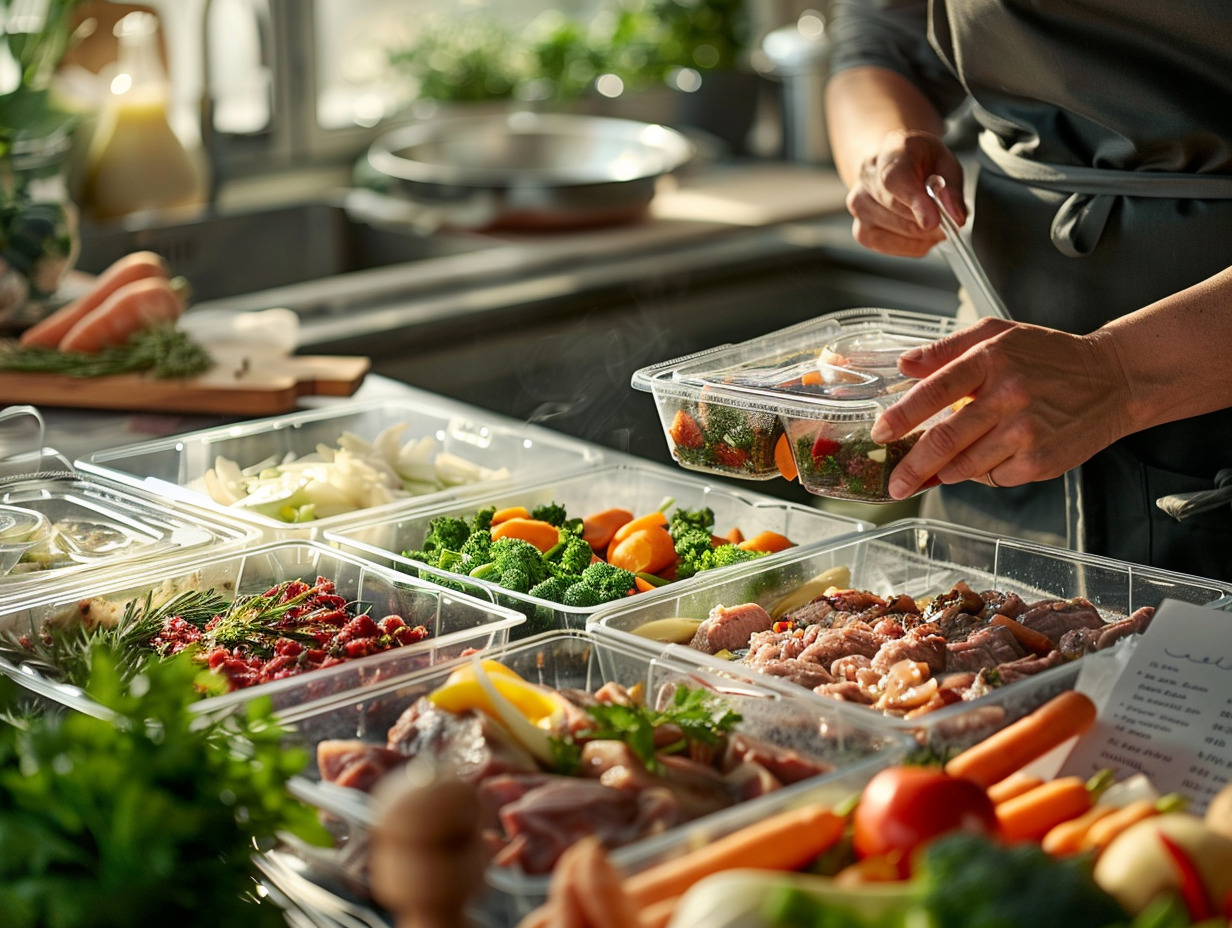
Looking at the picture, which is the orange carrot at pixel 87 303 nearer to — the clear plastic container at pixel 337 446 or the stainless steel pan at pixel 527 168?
the clear plastic container at pixel 337 446

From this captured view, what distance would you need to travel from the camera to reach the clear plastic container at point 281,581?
47.4 inches

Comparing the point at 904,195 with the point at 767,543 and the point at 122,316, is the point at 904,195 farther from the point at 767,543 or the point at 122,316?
the point at 122,316

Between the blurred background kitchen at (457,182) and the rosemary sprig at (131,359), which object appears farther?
the blurred background kitchen at (457,182)

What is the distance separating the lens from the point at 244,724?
1026 millimetres

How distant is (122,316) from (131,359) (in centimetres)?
10

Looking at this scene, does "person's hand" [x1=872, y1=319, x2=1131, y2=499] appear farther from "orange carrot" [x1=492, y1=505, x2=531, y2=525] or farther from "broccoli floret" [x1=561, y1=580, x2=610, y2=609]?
"orange carrot" [x1=492, y1=505, x2=531, y2=525]

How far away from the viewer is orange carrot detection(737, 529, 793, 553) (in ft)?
5.53

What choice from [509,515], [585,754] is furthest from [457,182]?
[585,754]

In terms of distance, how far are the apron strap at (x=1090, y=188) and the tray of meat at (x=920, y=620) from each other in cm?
40

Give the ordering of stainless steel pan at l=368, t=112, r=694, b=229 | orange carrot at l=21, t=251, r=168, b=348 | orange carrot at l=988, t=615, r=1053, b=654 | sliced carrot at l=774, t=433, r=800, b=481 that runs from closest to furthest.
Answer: orange carrot at l=988, t=615, r=1053, b=654
sliced carrot at l=774, t=433, r=800, b=481
orange carrot at l=21, t=251, r=168, b=348
stainless steel pan at l=368, t=112, r=694, b=229

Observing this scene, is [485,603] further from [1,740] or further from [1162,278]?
[1162,278]

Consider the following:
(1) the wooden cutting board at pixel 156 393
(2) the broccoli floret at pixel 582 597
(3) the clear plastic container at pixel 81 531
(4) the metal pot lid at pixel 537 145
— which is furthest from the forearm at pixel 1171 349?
(4) the metal pot lid at pixel 537 145

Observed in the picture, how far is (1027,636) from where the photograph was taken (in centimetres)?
136

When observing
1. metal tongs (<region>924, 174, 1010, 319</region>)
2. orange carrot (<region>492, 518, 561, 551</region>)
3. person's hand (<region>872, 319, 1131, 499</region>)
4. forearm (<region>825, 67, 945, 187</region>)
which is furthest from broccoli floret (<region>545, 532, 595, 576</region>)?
forearm (<region>825, 67, 945, 187</region>)
